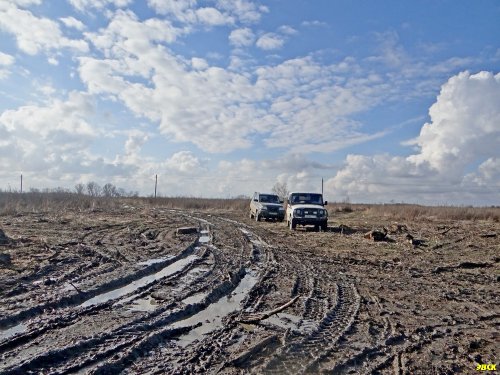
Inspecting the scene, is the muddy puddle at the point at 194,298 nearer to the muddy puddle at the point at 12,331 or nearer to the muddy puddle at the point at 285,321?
the muddy puddle at the point at 285,321

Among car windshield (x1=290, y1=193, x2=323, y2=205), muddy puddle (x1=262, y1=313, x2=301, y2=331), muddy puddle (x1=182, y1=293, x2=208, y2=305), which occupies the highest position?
car windshield (x1=290, y1=193, x2=323, y2=205)

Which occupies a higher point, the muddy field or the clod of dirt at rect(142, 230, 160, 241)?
the clod of dirt at rect(142, 230, 160, 241)

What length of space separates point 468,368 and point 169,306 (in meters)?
4.24

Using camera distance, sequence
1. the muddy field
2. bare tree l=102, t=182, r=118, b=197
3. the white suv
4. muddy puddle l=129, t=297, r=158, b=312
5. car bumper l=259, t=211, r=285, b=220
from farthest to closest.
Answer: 1. bare tree l=102, t=182, r=118, b=197
2. car bumper l=259, t=211, r=285, b=220
3. the white suv
4. muddy puddle l=129, t=297, r=158, b=312
5. the muddy field

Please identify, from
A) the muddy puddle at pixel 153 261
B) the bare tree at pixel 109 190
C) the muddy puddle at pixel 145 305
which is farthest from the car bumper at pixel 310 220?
the bare tree at pixel 109 190

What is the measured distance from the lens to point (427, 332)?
639cm

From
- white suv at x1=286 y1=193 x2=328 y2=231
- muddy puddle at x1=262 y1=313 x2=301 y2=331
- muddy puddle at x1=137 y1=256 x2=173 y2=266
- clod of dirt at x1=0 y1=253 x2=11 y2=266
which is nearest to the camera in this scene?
muddy puddle at x1=262 y1=313 x2=301 y2=331

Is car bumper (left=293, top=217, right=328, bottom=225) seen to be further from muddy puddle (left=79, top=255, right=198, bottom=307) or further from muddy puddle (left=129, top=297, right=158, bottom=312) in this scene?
muddy puddle (left=129, top=297, right=158, bottom=312)

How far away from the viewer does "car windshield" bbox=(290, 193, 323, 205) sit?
25.0m

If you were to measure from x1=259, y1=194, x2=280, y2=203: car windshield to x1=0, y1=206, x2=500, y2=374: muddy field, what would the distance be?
16.3m

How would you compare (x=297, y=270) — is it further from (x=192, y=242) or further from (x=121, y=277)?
(x=192, y=242)

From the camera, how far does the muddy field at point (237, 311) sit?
16.3 ft

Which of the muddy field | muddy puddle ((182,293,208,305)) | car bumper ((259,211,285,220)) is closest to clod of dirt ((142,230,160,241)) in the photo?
the muddy field

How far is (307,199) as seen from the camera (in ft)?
82.2
